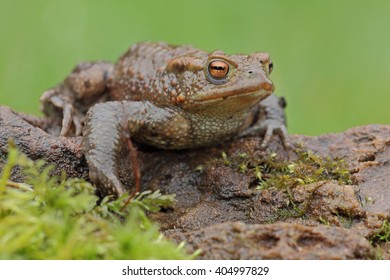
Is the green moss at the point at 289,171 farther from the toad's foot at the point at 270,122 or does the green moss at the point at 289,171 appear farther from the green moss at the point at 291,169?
the toad's foot at the point at 270,122

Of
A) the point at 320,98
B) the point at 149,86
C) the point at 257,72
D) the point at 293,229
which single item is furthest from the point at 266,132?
the point at 320,98

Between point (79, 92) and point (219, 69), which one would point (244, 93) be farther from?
point (79, 92)

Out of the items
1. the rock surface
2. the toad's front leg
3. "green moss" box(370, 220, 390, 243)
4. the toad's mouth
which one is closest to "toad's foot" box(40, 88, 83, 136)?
the rock surface

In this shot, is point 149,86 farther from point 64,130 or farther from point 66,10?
point 66,10

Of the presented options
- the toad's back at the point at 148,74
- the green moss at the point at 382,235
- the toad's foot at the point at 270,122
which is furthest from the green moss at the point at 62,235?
the toad's foot at the point at 270,122

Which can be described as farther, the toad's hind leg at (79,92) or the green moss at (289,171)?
the toad's hind leg at (79,92)

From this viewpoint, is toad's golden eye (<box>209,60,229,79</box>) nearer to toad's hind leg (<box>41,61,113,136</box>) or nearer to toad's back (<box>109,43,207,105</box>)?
toad's back (<box>109,43,207,105</box>)

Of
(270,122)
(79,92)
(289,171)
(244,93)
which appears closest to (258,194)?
(289,171)
